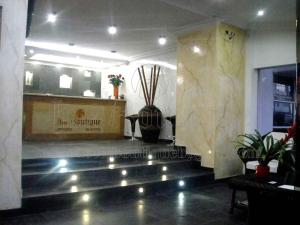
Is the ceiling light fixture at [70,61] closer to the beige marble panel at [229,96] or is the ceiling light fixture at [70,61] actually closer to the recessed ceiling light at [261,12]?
the beige marble panel at [229,96]

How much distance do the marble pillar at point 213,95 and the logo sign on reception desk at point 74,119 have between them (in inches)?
112

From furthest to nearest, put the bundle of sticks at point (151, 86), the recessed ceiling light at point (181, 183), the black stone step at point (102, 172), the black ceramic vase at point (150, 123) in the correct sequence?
the bundle of sticks at point (151, 86) < the black ceramic vase at point (150, 123) < the recessed ceiling light at point (181, 183) < the black stone step at point (102, 172)

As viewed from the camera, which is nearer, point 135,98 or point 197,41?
point 197,41

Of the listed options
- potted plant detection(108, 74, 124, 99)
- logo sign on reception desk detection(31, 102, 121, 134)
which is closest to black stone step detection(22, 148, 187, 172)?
logo sign on reception desk detection(31, 102, 121, 134)

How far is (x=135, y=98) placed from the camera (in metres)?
9.12

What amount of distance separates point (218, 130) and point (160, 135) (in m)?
2.89

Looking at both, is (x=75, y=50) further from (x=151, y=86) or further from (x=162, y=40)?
(x=162, y=40)

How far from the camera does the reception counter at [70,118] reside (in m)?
7.04

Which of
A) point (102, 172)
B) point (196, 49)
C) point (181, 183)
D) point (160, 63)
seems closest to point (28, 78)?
point (160, 63)

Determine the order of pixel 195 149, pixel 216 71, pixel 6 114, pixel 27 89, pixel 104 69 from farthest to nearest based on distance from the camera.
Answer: pixel 104 69
pixel 27 89
pixel 195 149
pixel 216 71
pixel 6 114

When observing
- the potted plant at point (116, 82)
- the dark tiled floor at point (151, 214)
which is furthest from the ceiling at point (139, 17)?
the dark tiled floor at point (151, 214)

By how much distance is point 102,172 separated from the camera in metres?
4.57

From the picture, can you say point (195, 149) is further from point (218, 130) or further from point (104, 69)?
point (104, 69)

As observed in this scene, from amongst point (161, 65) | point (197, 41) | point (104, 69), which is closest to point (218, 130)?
point (197, 41)
